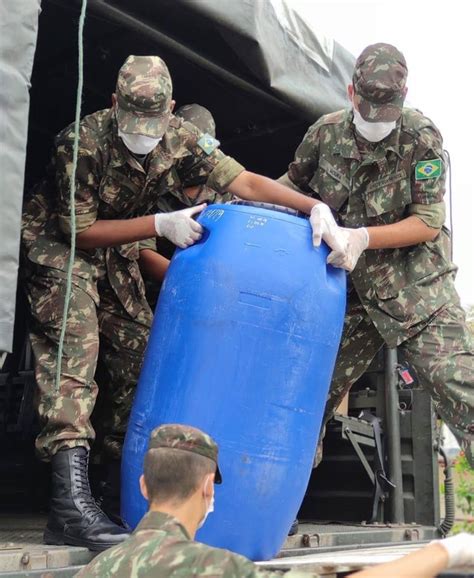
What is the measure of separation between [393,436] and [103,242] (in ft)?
4.52

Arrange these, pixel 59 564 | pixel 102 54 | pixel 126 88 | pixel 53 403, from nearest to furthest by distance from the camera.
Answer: pixel 59 564
pixel 53 403
pixel 126 88
pixel 102 54

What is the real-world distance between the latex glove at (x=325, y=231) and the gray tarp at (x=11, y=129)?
2.62 ft

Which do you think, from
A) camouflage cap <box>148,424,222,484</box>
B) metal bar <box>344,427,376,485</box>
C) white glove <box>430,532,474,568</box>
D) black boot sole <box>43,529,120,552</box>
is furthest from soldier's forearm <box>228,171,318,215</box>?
white glove <box>430,532,474,568</box>

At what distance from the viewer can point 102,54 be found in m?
3.40

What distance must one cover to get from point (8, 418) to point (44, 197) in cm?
152

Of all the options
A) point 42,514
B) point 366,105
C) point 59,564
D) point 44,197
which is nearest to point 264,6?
point 366,105

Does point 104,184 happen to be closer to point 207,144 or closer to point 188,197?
point 207,144

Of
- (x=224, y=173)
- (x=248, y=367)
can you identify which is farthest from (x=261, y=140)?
(x=248, y=367)

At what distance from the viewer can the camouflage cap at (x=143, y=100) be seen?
268 cm

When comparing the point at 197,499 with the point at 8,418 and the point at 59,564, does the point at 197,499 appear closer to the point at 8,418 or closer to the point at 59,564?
the point at 59,564

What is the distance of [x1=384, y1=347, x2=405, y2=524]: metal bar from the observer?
3.41m

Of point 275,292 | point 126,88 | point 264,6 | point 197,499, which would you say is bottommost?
point 197,499

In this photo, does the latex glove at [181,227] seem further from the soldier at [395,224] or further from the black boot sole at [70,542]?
the black boot sole at [70,542]

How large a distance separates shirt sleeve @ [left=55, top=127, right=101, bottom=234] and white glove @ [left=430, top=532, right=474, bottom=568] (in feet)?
5.41
